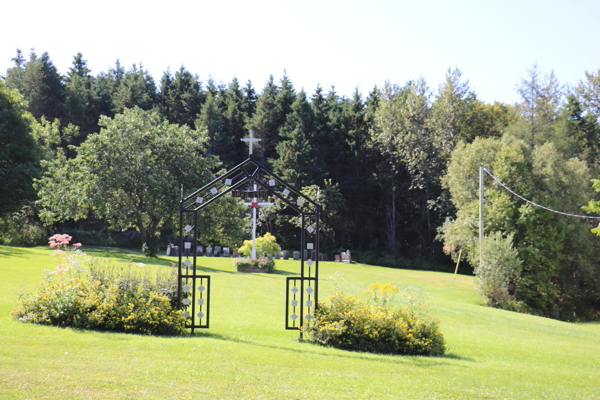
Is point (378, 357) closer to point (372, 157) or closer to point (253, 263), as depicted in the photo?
point (253, 263)

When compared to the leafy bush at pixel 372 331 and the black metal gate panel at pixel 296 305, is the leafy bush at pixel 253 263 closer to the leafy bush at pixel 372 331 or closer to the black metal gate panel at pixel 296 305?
the black metal gate panel at pixel 296 305

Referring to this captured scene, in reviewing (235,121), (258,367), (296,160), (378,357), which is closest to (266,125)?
(235,121)

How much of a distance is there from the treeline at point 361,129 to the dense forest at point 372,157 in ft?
0.48

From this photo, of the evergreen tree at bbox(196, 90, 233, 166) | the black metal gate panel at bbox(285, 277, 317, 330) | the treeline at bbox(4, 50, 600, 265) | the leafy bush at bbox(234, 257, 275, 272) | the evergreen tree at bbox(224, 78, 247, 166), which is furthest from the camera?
the evergreen tree at bbox(224, 78, 247, 166)

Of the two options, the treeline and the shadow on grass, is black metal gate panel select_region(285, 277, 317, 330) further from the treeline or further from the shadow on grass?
the treeline

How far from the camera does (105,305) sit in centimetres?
1098

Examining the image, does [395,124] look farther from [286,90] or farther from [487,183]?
[487,183]

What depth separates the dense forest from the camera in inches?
1323

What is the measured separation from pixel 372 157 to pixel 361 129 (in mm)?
2950

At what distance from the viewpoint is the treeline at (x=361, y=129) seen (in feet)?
157

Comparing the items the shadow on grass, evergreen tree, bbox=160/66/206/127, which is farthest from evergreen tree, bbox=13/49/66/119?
the shadow on grass

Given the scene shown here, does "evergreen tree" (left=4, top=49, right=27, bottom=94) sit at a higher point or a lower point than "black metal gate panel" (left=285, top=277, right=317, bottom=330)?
higher

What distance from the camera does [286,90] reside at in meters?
54.4

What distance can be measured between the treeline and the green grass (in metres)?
32.8
